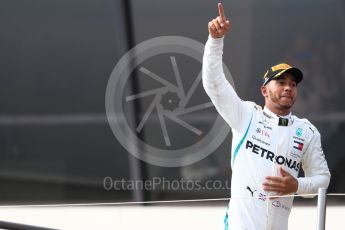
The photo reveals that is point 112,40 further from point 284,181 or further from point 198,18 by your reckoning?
point 284,181

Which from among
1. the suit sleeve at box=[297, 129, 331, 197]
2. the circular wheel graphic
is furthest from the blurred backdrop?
the suit sleeve at box=[297, 129, 331, 197]

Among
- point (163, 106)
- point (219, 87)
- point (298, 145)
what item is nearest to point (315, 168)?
point (298, 145)

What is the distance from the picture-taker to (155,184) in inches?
174

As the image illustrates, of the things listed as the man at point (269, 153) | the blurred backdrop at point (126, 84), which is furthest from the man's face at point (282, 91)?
the blurred backdrop at point (126, 84)

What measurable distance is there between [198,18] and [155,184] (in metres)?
0.91

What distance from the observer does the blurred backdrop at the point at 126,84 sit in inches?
170

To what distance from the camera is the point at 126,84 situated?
4434mm

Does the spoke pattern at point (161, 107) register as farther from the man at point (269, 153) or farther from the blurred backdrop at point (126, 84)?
the man at point (269, 153)

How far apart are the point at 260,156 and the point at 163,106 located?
1861 mm

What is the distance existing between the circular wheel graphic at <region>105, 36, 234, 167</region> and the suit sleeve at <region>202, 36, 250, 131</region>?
1722 millimetres

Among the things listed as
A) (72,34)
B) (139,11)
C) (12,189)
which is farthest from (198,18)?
(12,189)

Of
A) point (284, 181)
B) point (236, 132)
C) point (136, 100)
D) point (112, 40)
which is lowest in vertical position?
point (284, 181)

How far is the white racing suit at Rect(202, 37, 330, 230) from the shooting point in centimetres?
256

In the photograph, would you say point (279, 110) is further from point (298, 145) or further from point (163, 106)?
point (163, 106)
